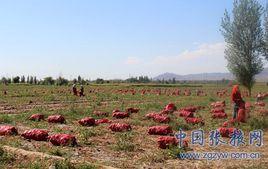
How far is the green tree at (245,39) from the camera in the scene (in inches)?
1388

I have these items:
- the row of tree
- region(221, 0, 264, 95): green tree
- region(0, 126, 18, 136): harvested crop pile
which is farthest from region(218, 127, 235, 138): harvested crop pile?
the row of tree

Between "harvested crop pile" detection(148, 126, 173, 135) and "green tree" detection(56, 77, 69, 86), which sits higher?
"green tree" detection(56, 77, 69, 86)

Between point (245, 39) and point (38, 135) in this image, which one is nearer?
point (38, 135)

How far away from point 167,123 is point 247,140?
3762 millimetres

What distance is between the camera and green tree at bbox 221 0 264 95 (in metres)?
35.2

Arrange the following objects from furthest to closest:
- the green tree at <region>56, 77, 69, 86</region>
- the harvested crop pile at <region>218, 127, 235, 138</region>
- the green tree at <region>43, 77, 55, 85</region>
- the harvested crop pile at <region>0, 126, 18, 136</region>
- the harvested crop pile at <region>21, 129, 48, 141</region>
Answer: the green tree at <region>43, 77, 55, 85</region>
the green tree at <region>56, 77, 69, 86</region>
the harvested crop pile at <region>218, 127, 235, 138</region>
the harvested crop pile at <region>0, 126, 18, 136</region>
the harvested crop pile at <region>21, 129, 48, 141</region>

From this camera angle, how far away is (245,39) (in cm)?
3541

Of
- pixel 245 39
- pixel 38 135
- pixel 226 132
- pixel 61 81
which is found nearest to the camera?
pixel 38 135

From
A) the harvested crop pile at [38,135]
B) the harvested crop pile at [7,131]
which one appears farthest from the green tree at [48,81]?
the harvested crop pile at [38,135]

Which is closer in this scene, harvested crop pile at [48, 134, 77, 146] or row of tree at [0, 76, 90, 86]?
harvested crop pile at [48, 134, 77, 146]

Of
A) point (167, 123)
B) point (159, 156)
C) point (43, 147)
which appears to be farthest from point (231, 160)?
point (167, 123)

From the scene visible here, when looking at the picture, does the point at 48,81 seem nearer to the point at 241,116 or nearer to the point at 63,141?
the point at 241,116

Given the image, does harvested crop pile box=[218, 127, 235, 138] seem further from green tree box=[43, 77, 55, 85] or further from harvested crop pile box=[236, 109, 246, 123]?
green tree box=[43, 77, 55, 85]

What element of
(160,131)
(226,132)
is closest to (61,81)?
(160,131)
